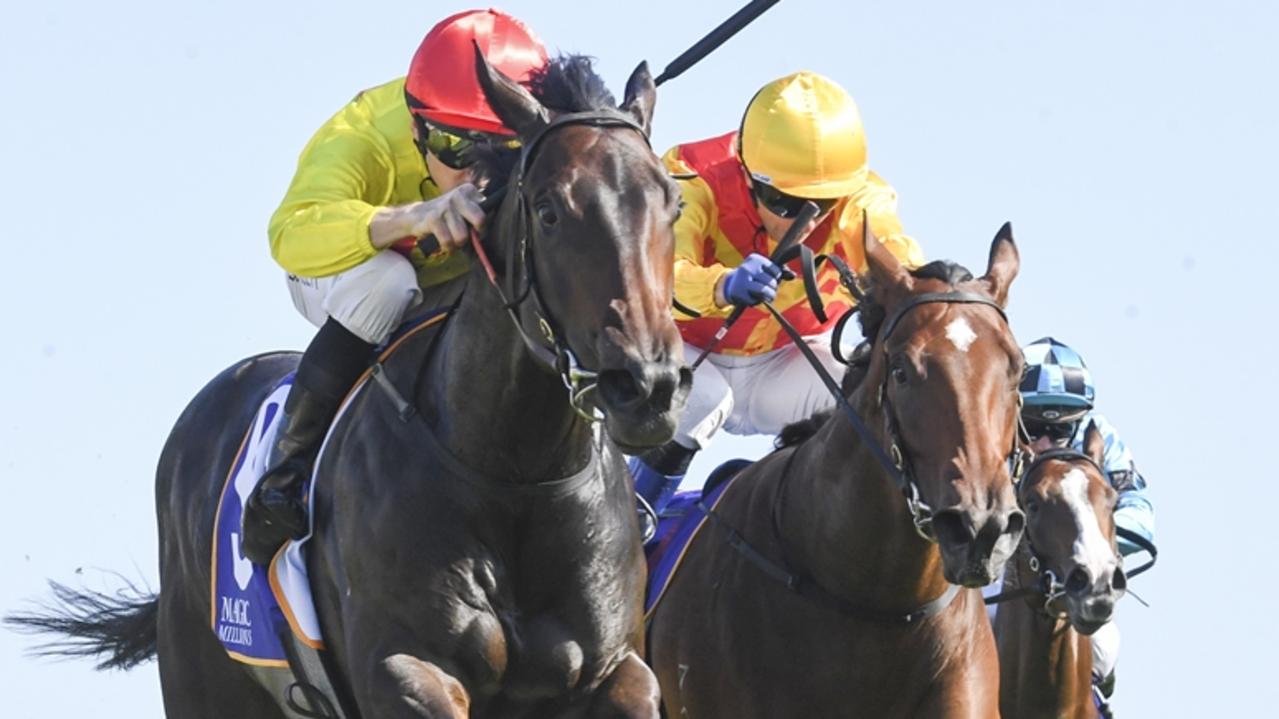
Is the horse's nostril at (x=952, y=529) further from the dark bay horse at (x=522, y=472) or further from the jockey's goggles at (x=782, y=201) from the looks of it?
the jockey's goggles at (x=782, y=201)

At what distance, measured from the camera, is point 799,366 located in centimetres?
1031

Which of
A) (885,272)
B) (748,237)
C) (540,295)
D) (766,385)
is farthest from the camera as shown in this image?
(766,385)

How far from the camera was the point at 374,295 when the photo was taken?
7.99m

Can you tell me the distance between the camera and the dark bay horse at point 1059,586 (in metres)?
9.87

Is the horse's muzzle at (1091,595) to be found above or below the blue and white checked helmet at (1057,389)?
below

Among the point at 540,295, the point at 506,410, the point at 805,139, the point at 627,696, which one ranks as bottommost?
the point at 627,696

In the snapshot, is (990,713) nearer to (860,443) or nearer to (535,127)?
(860,443)

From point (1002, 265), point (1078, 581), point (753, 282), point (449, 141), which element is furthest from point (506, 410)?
point (1078, 581)

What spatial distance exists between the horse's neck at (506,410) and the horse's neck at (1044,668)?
3.95m

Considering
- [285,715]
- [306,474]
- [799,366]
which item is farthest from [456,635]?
[799,366]

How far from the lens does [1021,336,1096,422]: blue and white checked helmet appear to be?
11.1m

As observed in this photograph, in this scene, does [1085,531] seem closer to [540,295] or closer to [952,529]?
[952,529]

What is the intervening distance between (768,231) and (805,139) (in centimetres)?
43

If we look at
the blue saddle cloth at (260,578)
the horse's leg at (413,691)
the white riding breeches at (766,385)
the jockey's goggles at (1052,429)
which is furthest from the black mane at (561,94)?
the jockey's goggles at (1052,429)
